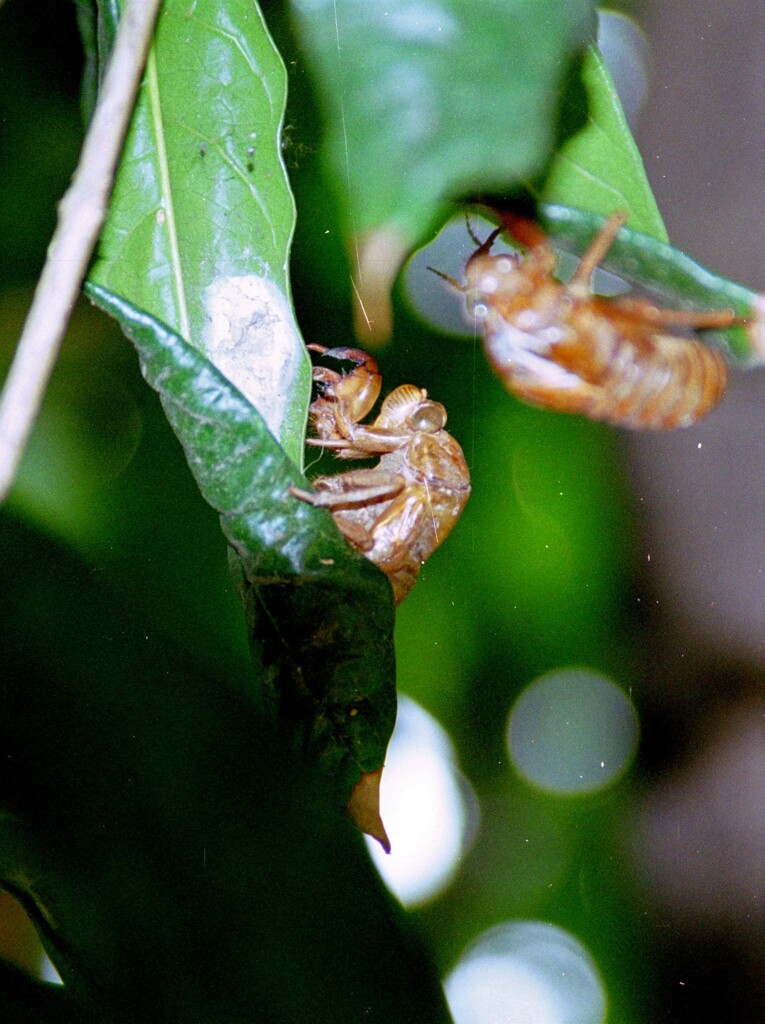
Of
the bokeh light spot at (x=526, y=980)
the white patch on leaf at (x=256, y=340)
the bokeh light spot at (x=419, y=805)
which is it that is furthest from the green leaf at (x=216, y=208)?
the bokeh light spot at (x=526, y=980)

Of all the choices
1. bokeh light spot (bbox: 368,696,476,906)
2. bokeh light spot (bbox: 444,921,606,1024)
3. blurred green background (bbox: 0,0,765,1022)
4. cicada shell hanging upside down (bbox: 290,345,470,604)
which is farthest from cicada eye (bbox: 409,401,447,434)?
bokeh light spot (bbox: 444,921,606,1024)

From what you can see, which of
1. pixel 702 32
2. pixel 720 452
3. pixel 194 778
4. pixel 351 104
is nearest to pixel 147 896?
pixel 194 778

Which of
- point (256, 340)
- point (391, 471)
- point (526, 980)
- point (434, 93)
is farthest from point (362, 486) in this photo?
point (526, 980)

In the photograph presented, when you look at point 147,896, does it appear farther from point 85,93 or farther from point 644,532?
point 644,532

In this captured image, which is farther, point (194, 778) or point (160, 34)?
point (194, 778)

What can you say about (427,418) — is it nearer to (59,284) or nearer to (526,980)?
(59,284)

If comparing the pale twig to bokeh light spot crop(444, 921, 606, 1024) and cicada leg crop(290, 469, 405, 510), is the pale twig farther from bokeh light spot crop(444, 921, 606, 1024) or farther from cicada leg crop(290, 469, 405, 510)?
bokeh light spot crop(444, 921, 606, 1024)
